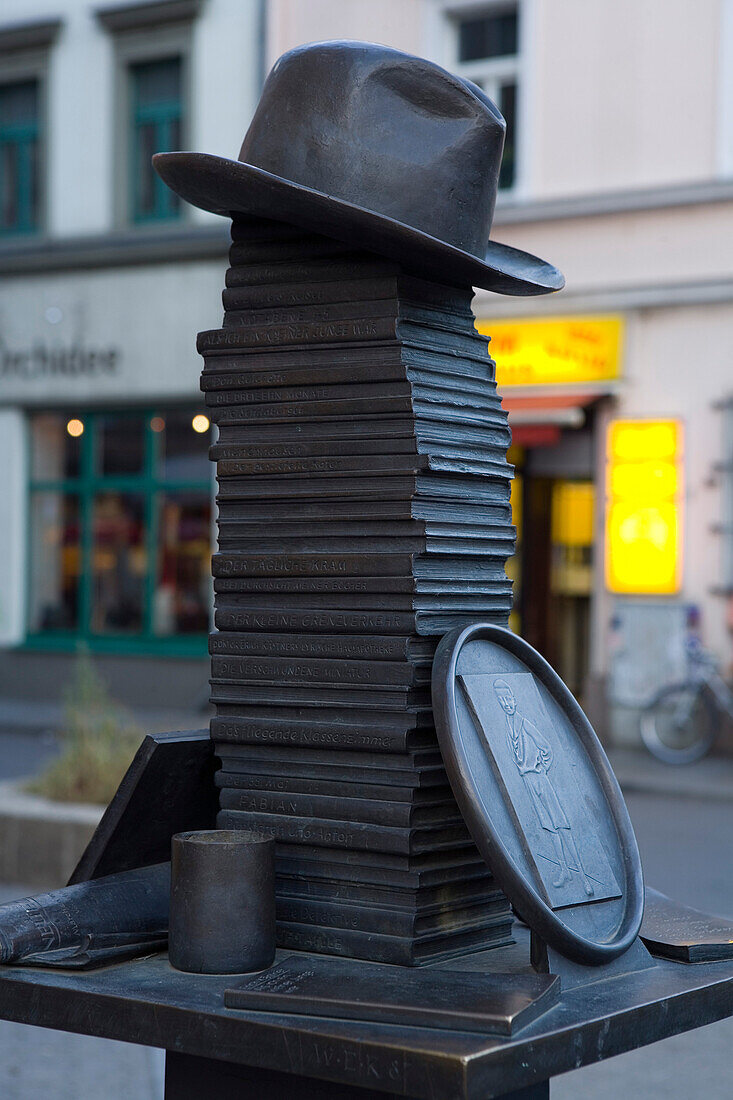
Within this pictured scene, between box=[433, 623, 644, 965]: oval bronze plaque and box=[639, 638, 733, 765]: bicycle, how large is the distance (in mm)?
10439

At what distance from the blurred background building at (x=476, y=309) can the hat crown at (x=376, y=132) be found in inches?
424

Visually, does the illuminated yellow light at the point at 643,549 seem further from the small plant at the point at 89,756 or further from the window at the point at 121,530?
the small plant at the point at 89,756

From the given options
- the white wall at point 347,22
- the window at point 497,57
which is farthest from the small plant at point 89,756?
the white wall at point 347,22

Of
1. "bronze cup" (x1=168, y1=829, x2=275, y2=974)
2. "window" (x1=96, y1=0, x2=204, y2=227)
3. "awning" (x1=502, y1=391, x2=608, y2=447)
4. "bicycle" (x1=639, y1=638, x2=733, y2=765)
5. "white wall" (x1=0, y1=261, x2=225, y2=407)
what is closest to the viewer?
"bronze cup" (x1=168, y1=829, x2=275, y2=974)

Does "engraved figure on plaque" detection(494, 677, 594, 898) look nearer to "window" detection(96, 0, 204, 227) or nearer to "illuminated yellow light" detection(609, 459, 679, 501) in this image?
"illuminated yellow light" detection(609, 459, 679, 501)

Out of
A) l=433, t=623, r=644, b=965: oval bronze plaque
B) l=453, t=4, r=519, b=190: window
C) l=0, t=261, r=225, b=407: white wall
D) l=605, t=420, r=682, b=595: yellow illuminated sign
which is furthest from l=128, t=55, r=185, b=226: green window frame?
l=433, t=623, r=644, b=965: oval bronze plaque

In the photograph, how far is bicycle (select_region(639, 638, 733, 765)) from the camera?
1283 cm

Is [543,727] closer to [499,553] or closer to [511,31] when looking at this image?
[499,553]

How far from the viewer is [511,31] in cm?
1441

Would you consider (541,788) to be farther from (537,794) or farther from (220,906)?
(220,906)

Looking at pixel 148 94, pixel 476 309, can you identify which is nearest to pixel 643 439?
pixel 476 309

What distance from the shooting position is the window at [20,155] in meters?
17.2

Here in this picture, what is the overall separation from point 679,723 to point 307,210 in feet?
36.1

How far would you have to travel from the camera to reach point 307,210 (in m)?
2.46
